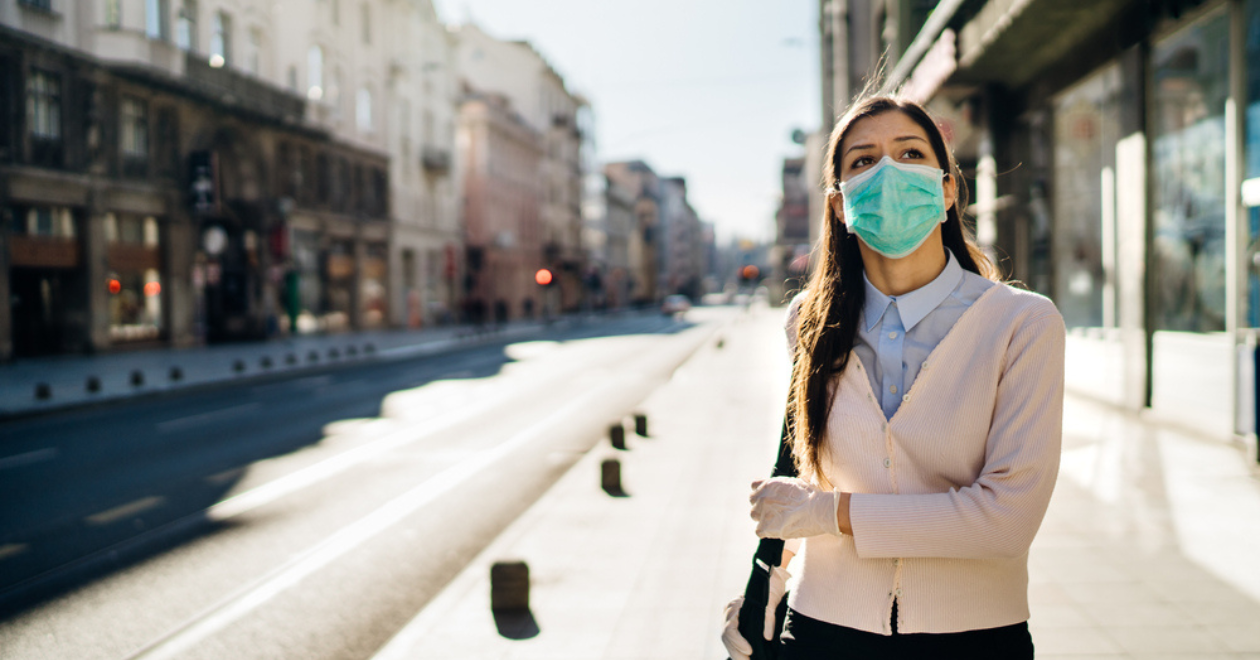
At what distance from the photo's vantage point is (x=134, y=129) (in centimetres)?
2628

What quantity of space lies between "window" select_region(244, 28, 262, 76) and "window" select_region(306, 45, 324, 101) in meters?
3.60

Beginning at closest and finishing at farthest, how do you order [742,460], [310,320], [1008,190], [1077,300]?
[742,460] < [1077,300] < [1008,190] < [310,320]

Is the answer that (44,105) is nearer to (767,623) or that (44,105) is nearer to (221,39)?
(221,39)

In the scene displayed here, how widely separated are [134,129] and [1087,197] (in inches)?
958

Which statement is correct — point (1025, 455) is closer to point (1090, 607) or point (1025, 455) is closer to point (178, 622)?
point (1090, 607)

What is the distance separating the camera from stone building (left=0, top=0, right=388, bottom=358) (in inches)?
894

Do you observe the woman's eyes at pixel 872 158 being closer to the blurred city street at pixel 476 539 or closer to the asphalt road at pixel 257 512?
the blurred city street at pixel 476 539

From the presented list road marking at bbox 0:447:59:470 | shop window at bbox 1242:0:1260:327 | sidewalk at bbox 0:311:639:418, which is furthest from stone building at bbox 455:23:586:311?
shop window at bbox 1242:0:1260:327

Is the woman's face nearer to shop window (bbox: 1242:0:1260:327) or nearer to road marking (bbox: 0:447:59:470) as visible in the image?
shop window (bbox: 1242:0:1260:327)

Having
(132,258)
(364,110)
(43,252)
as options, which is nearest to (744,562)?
(43,252)

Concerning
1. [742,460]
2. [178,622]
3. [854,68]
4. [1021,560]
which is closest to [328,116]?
[854,68]

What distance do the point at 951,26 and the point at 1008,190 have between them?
266 cm

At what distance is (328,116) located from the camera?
37.8 metres

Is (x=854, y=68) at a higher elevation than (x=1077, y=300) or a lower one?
higher
